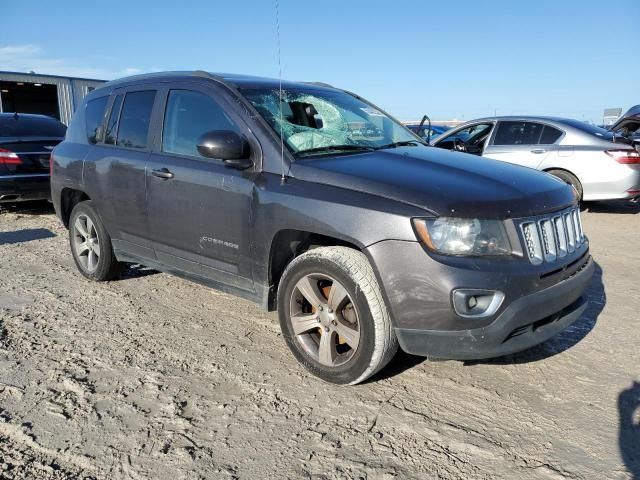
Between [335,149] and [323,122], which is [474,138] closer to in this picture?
[323,122]

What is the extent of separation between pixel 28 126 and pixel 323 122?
6313mm

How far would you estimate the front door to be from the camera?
3.35m

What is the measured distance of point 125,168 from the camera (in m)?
4.12

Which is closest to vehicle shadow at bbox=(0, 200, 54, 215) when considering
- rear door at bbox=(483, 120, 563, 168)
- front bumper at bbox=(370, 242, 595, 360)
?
rear door at bbox=(483, 120, 563, 168)

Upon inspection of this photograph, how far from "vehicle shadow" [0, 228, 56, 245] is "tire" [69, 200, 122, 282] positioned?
2.05m

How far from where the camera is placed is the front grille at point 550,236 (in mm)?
2730

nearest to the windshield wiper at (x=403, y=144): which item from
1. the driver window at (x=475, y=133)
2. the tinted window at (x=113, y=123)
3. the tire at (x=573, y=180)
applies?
the tinted window at (x=113, y=123)

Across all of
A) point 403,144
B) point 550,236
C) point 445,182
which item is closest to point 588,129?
point 403,144

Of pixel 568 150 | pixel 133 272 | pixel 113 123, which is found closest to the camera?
pixel 113 123

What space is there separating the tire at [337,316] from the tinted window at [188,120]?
1.20 m

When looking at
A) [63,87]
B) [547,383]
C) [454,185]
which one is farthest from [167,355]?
[63,87]

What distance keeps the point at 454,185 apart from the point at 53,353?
269 centimetres

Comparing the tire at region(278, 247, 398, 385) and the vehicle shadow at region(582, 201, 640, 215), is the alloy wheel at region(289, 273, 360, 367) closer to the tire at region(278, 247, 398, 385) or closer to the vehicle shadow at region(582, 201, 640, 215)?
the tire at region(278, 247, 398, 385)

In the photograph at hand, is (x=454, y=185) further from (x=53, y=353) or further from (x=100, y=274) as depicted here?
(x=100, y=274)
